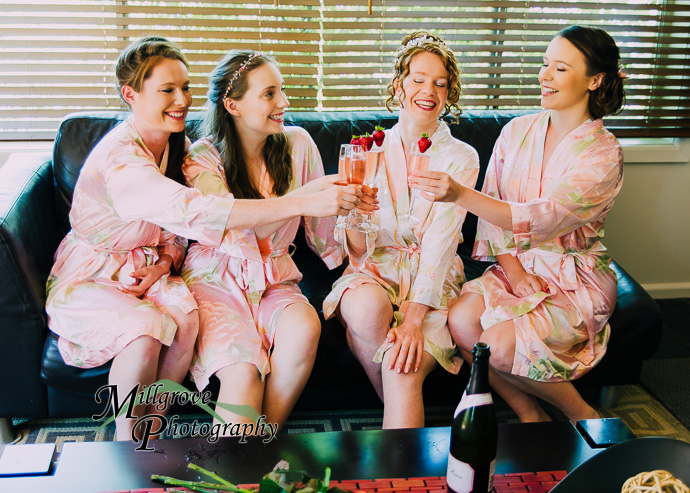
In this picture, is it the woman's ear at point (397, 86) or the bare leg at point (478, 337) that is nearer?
the bare leg at point (478, 337)

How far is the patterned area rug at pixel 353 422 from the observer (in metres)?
2.27

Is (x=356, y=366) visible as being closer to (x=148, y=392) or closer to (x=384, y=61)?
(x=148, y=392)

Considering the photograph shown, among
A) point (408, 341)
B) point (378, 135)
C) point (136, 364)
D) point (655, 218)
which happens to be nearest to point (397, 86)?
point (378, 135)

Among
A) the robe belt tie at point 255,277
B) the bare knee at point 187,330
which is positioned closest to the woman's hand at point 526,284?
the robe belt tie at point 255,277

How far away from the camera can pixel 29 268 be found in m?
2.11

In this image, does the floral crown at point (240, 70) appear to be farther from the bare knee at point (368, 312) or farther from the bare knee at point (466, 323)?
the bare knee at point (466, 323)

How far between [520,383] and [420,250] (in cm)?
53

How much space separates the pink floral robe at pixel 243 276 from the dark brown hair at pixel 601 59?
3.07ft

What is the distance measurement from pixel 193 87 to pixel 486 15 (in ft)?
4.44

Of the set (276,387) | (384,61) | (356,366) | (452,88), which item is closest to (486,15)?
(384,61)

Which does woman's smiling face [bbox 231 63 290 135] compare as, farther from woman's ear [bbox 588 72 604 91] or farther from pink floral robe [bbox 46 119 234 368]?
woman's ear [bbox 588 72 604 91]

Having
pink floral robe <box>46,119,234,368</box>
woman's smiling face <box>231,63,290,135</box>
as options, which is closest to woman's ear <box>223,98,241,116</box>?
woman's smiling face <box>231,63,290,135</box>

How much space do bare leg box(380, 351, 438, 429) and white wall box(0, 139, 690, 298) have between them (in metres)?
1.83

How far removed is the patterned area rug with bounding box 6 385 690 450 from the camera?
2273 mm
